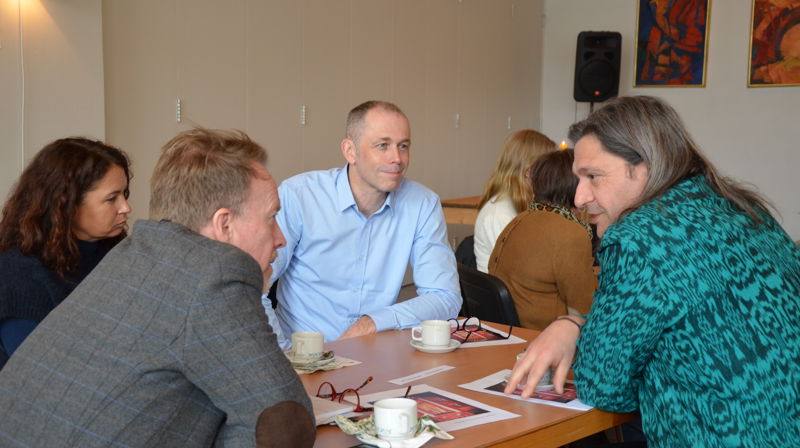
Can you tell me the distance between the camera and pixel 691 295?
1527 mm

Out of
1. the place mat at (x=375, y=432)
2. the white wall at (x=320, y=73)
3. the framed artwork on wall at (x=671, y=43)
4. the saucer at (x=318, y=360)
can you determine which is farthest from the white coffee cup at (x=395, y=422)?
the framed artwork on wall at (x=671, y=43)

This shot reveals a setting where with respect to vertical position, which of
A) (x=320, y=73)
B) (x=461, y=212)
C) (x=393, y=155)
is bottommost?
(x=461, y=212)

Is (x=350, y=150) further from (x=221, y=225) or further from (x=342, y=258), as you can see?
(x=221, y=225)

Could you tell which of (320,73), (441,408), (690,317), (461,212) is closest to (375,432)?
(441,408)

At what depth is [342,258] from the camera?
2.82m

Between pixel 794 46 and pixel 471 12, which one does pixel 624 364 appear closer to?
pixel 471 12

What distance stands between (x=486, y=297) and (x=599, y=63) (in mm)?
6385

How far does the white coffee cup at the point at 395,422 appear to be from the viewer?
57.0 inches

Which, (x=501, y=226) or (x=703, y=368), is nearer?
(x=703, y=368)

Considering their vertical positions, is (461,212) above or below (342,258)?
below

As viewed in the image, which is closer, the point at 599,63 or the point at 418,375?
the point at 418,375

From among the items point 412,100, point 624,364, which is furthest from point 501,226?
point 412,100

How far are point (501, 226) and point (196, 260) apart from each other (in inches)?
112

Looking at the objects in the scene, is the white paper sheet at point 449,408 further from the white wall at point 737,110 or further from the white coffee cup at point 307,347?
the white wall at point 737,110
